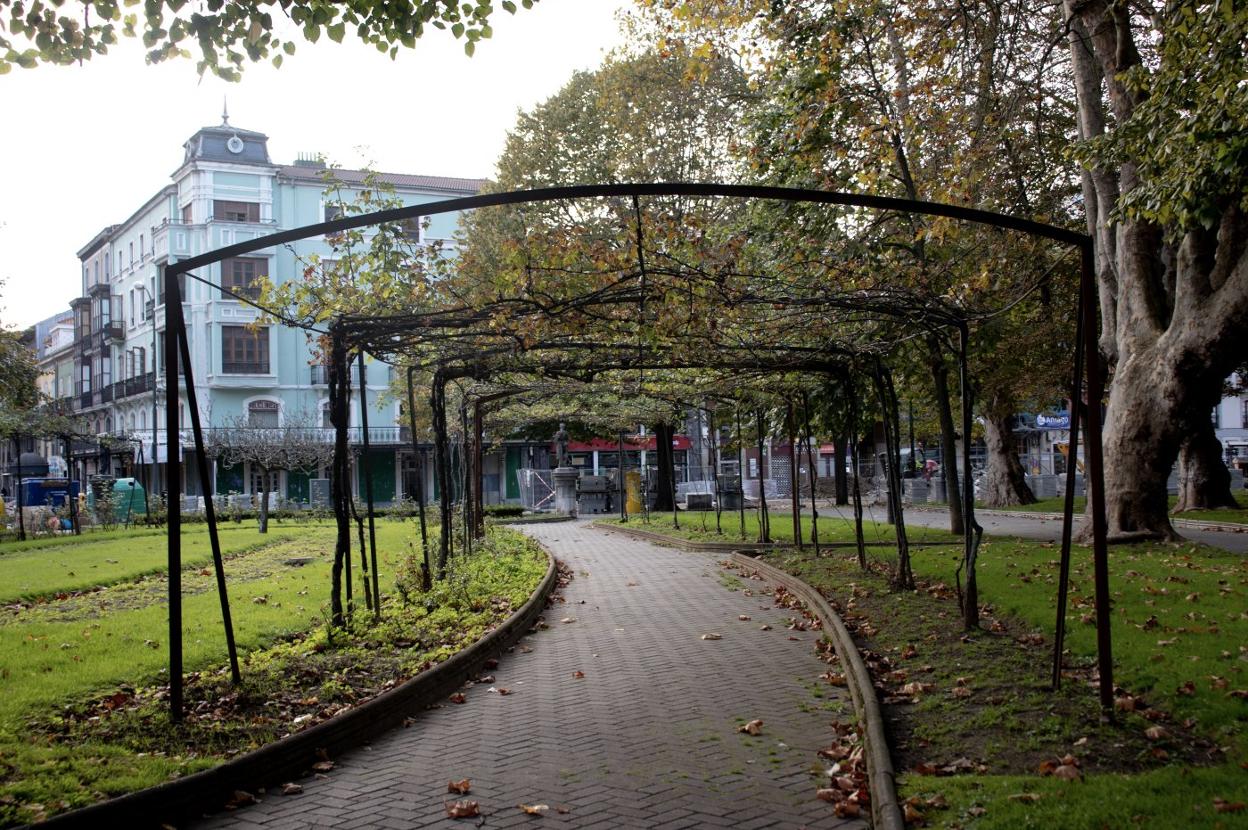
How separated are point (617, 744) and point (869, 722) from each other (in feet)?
5.03

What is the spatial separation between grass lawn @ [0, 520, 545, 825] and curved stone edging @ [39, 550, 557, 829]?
0.59 ft

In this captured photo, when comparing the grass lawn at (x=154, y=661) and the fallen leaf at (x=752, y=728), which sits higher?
the grass lawn at (x=154, y=661)

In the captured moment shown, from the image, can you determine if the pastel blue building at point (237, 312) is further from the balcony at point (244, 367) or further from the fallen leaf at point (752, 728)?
the fallen leaf at point (752, 728)

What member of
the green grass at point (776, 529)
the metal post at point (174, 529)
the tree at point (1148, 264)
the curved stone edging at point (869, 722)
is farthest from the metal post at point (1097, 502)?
the green grass at point (776, 529)

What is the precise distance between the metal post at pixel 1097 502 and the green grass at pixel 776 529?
1183 cm

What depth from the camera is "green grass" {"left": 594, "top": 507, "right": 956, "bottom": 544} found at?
766 inches

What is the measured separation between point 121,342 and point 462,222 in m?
31.5

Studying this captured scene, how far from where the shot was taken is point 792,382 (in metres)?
16.2

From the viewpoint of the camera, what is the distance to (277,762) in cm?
592

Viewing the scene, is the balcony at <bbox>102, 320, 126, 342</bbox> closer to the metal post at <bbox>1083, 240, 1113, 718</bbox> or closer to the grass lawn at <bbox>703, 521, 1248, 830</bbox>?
the grass lawn at <bbox>703, 521, 1248, 830</bbox>

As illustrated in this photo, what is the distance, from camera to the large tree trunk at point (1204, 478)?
24.6m

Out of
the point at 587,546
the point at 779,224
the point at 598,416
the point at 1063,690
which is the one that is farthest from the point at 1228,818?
the point at 598,416

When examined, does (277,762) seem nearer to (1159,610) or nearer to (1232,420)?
(1159,610)

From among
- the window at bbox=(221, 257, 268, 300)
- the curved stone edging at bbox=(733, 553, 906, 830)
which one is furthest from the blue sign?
the curved stone edging at bbox=(733, 553, 906, 830)
